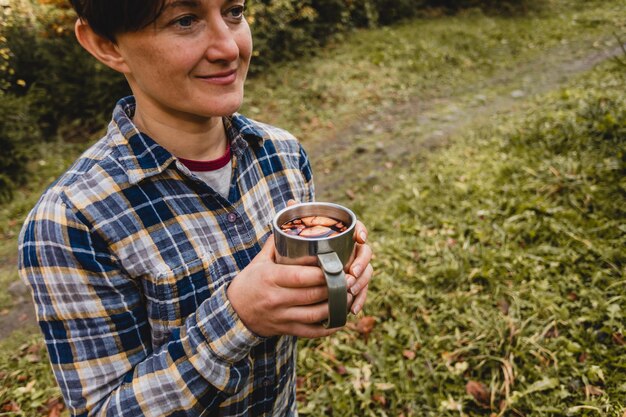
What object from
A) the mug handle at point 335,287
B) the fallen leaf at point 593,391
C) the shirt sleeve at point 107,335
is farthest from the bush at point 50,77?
the fallen leaf at point 593,391

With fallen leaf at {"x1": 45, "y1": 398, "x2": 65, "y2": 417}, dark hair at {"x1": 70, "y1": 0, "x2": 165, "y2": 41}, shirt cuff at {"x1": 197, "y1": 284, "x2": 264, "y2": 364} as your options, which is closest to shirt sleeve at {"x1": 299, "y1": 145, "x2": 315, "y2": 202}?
shirt cuff at {"x1": 197, "y1": 284, "x2": 264, "y2": 364}

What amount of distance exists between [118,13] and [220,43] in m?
0.27

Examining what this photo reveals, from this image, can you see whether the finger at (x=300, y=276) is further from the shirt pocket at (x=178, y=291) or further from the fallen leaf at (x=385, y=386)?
the fallen leaf at (x=385, y=386)

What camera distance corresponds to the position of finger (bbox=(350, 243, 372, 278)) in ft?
3.76

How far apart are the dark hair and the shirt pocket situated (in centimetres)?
68

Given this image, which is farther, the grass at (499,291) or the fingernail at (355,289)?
the grass at (499,291)

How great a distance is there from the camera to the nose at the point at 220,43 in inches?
49.5

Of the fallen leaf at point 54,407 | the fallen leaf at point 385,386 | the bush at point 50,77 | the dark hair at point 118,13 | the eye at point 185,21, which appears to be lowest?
the fallen leaf at point 54,407

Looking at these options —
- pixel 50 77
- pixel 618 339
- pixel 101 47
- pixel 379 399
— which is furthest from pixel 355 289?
pixel 50 77

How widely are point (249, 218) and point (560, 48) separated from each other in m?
9.86

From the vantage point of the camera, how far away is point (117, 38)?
4.02 ft

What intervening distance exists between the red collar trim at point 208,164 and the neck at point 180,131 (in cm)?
2

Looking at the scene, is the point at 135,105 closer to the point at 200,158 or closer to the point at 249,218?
the point at 200,158

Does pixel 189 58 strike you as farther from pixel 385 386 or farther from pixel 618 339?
pixel 618 339
